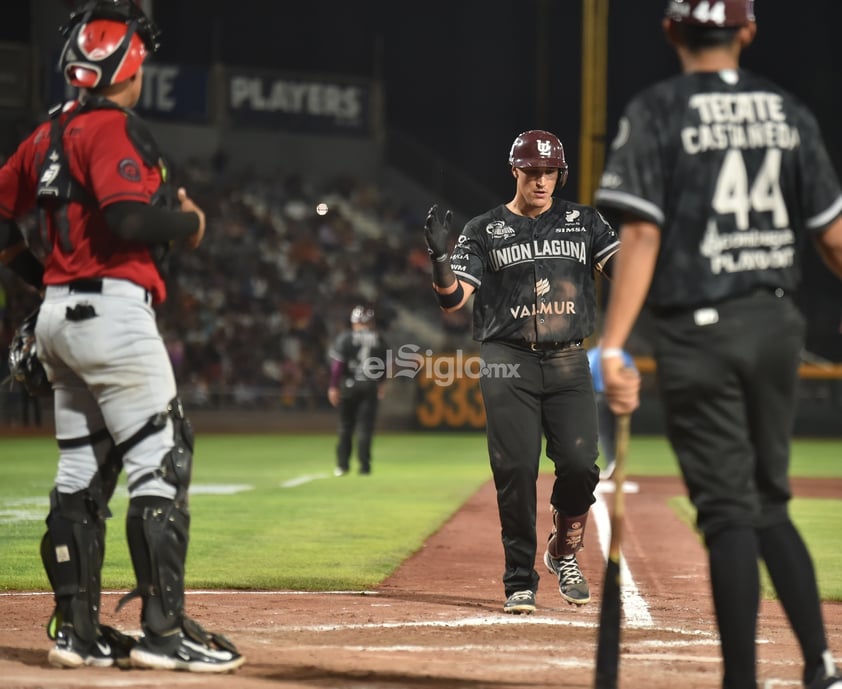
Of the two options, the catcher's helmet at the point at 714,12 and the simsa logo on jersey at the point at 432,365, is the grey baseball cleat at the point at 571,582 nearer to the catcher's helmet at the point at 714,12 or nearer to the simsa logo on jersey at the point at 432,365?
the catcher's helmet at the point at 714,12

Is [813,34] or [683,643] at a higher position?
[813,34]

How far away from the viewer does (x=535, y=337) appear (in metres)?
7.11

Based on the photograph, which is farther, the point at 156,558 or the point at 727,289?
the point at 156,558

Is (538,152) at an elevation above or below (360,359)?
above

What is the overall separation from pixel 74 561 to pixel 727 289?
272 cm

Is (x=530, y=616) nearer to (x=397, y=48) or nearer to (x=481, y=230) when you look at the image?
(x=481, y=230)

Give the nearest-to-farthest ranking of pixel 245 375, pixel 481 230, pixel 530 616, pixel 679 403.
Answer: pixel 679 403 < pixel 530 616 < pixel 481 230 < pixel 245 375

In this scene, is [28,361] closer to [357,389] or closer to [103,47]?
[103,47]

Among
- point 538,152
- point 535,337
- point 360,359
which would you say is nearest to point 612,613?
point 535,337

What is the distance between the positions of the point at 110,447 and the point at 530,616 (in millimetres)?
2464

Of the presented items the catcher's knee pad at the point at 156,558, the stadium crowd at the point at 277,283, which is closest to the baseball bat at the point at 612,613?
the catcher's knee pad at the point at 156,558

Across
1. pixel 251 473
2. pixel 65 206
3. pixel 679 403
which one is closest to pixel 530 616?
pixel 679 403

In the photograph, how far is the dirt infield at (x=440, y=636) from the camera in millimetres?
4859

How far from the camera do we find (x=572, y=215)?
24.2ft
